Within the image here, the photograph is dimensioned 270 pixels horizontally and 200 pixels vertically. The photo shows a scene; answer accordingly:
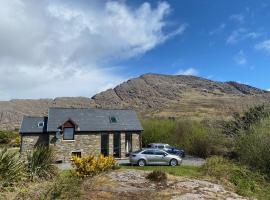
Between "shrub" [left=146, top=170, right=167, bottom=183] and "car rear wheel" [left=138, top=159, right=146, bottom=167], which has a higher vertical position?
"car rear wheel" [left=138, top=159, right=146, bottom=167]

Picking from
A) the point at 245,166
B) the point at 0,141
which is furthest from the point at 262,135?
the point at 0,141

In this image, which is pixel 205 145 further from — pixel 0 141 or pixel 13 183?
pixel 0 141

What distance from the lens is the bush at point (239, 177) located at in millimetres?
14539

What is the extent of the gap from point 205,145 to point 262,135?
49.0ft

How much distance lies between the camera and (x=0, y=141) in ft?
164

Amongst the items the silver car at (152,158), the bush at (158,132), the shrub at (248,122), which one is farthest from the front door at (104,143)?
the shrub at (248,122)

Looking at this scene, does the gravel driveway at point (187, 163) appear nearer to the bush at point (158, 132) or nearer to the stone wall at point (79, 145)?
the stone wall at point (79, 145)

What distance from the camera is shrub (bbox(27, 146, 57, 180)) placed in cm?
1361

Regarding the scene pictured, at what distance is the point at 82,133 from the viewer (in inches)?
1328

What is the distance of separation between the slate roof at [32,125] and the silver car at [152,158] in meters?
12.2

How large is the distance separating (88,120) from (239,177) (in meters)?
21.9

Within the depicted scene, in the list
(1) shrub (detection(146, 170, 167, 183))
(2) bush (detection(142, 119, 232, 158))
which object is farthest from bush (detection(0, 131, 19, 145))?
(1) shrub (detection(146, 170, 167, 183))

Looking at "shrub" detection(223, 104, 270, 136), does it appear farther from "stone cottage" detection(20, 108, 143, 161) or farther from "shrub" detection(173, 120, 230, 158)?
"stone cottage" detection(20, 108, 143, 161)

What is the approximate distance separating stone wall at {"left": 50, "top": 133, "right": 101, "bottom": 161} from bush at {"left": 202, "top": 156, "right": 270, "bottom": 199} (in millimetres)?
17946
